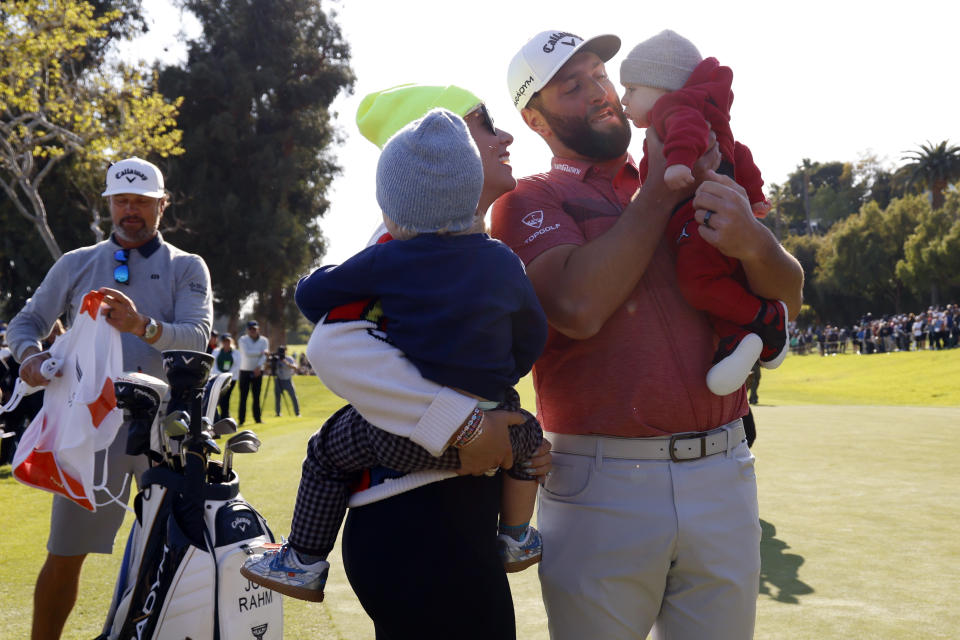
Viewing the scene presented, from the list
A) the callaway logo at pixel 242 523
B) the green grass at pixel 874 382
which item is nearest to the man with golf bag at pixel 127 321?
the callaway logo at pixel 242 523

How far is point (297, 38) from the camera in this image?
37562mm

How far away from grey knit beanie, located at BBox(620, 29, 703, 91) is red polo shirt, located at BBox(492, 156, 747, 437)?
0.33 meters

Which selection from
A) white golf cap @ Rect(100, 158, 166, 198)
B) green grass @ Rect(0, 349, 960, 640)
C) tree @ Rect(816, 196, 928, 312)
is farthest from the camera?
tree @ Rect(816, 196, 928, 312)

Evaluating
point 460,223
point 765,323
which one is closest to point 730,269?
point 765,323

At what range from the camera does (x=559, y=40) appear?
2496 mm

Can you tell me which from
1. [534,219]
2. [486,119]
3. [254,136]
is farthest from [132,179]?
[254,136]

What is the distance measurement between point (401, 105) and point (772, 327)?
1.21m

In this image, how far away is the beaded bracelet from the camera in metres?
1.90

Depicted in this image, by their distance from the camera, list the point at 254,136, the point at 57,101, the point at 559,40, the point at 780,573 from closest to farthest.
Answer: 1. the point at 559,40
2. the point at 780,573
3. the point at 57,101
4. the point at 254,136

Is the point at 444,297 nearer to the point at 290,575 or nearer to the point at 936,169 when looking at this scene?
the point at 290,575

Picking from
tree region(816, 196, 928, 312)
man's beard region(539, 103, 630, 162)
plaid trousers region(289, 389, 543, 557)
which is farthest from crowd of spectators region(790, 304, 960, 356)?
plaid trousers region(289, 389, 543, 557)

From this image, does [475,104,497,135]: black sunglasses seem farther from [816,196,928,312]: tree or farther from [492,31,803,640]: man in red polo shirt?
[816,196,928,312]: tree

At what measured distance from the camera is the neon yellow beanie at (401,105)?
2387 mm

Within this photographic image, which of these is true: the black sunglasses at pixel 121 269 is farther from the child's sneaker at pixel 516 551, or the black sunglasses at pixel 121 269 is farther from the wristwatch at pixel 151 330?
the child's sneaker at pixel 516 551
